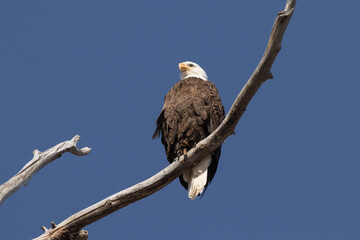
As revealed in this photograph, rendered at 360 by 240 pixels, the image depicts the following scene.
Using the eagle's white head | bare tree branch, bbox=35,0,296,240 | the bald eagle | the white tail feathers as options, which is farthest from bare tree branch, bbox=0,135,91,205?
the eagle's white head

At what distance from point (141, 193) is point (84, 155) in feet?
5.06

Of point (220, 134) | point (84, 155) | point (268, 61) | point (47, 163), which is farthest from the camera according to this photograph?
point (84, 155)

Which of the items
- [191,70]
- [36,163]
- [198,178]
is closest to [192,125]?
[198,178]

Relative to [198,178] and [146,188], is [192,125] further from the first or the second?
[146,188]

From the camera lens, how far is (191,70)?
6738 millimetres

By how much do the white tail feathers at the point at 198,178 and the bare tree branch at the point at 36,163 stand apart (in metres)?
1.45

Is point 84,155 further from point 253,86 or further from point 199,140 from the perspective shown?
point 253,86

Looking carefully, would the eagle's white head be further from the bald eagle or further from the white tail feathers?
the white tail feathers

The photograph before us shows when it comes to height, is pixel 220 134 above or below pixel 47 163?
below

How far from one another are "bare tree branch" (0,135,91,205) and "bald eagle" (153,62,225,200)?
0.97 metres

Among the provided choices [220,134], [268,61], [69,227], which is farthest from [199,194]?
[268,61]

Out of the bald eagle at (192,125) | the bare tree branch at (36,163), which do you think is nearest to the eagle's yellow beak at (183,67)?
the bald eagle at (192,125)

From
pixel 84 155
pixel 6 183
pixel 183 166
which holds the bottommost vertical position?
pixel 183 166

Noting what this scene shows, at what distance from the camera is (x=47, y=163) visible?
5727 millimetres
